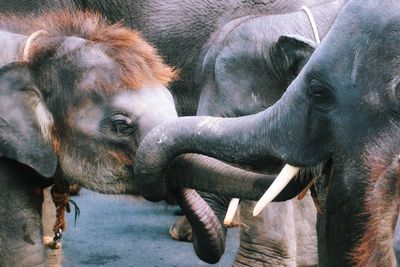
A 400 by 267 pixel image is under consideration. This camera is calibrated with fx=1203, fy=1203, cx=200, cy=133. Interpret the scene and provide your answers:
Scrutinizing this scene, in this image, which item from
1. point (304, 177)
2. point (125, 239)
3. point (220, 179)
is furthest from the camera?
point (125, 239)

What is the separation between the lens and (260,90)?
465 cm

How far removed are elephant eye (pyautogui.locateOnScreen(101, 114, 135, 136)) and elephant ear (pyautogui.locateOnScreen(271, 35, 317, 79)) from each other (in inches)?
36.1

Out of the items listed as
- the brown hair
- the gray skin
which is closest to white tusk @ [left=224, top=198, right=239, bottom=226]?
the brown hair

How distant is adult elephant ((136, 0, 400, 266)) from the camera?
3176 millimetres

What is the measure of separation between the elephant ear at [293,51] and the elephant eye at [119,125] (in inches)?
36.1

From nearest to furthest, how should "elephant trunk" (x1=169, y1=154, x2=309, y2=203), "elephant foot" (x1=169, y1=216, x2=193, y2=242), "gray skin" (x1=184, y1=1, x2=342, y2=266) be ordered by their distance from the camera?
"elephant trunk" (x1=169, y1=154, x2=309, y2=203)
"gray skin" (x1=184, y1=1, x2=342, y2=266)
"elephant foot" (x1=169, y1=216, x2=193, y2=242)

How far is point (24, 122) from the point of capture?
12.3 feet

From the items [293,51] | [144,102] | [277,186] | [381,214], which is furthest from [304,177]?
[293,51]

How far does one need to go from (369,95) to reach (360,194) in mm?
277

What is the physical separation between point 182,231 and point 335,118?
8.78 feet

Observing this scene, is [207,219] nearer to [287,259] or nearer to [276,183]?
[276,183]

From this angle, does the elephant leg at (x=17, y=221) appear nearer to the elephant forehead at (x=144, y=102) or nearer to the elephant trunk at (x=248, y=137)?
the elephant forehead at (x=144, y=102)

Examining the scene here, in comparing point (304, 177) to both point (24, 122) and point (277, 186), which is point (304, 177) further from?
point (24, 122)

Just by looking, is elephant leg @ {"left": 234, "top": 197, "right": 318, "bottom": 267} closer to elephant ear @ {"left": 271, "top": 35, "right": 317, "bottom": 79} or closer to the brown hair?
elephant ear @ {"left": 271, "top": 35, "right": 317, "bottom": 79}
